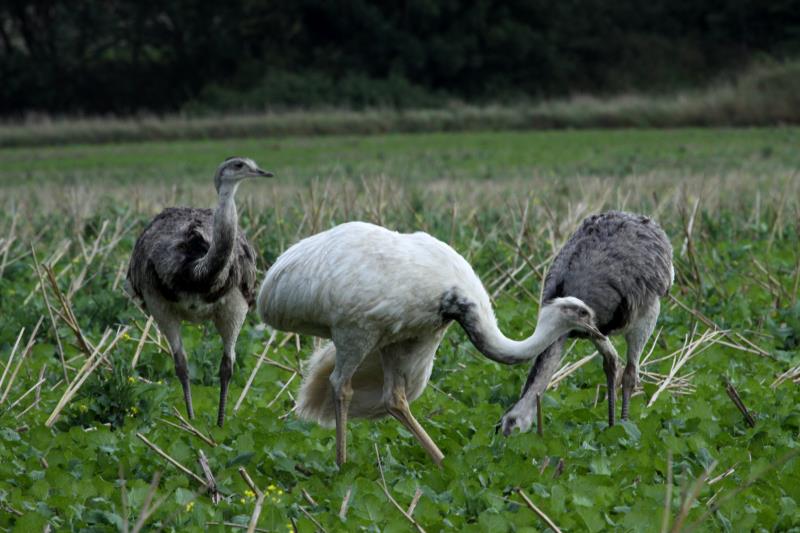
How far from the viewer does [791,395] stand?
249 inches

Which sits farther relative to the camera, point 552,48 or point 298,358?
point 552,48

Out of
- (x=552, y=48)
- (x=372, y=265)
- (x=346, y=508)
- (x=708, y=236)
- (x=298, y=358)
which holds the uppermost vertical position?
(x=372, y=265)

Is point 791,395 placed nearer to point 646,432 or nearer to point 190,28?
point 646,432

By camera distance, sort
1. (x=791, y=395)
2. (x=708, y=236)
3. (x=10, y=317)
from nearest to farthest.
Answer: (x=791, y=395) < (x=10, y=317) < (x=708, y=236)

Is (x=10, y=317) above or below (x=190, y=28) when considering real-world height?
above

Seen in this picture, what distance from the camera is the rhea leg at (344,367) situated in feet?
18.0

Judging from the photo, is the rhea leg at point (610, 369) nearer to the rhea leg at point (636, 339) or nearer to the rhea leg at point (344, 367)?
the rhea leg at point (636, 339)

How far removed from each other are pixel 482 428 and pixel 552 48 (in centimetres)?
4041

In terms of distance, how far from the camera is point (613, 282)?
6.30 m

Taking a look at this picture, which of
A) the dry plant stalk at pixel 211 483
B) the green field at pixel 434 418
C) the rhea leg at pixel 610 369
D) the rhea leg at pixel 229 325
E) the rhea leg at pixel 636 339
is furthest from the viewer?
the rhea leg at pixel 229 325

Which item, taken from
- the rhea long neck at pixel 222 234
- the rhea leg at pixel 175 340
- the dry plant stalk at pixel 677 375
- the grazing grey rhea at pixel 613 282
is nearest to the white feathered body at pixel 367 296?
the rhea long neck at pixel 222 234

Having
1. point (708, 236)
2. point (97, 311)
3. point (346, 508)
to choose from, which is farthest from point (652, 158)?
point (346, 508)

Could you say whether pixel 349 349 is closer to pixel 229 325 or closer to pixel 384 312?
pixel 384 312

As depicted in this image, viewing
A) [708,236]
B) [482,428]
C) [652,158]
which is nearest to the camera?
[482,428]
